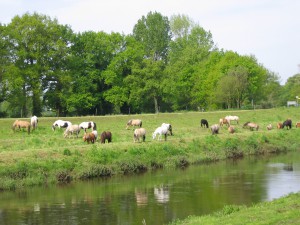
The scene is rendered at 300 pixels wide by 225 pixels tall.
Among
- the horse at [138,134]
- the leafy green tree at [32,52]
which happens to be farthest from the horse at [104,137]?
the leafy green tree at [32,52]

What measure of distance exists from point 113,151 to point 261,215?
64.0 feet

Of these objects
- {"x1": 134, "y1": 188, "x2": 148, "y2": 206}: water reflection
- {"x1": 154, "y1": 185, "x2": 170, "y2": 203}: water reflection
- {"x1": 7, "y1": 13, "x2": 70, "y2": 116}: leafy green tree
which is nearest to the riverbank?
{"x1": 134, "y1": 188, "x2": 148, "y2": 206}: water reflection

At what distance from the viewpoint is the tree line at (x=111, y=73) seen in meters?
71.2

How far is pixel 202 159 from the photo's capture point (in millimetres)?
39875

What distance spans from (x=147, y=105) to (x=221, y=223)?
7367 cm

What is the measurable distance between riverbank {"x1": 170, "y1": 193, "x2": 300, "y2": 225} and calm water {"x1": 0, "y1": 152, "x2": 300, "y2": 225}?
237cm

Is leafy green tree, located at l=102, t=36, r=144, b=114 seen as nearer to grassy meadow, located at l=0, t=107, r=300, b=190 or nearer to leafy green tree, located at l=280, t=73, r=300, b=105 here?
grassy meadow, located at l=0, t=107, r=300, b=190

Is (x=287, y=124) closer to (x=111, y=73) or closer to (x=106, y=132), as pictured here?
(x=106, y=132)

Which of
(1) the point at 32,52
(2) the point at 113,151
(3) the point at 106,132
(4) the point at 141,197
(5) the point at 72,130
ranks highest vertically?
(1) the point at 32,52

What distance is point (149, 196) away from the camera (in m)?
25.9

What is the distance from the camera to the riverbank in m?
15.6

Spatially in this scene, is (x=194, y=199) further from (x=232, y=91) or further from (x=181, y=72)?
(x=181, y=72)

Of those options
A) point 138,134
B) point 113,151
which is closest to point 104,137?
point 138,134

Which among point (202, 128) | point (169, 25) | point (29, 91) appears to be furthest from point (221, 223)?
point (169, 25)
